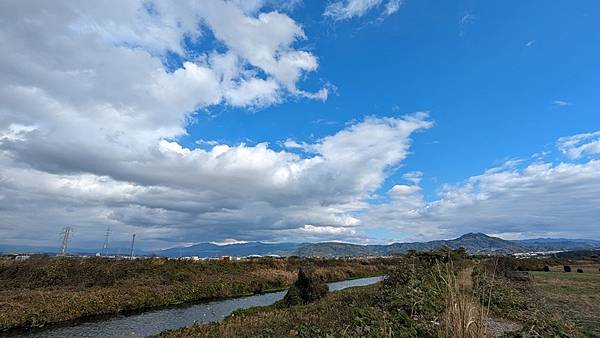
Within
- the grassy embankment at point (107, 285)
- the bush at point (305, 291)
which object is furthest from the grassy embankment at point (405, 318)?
the grassy embankment at point (107, 285)

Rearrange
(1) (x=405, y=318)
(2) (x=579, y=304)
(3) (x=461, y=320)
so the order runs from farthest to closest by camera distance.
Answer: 1. (2) (x=579, y=304)
2. (1) (x=405, y=318)
3. (3) (x=461, y=320)

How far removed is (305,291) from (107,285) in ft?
77.4

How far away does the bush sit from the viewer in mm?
32656

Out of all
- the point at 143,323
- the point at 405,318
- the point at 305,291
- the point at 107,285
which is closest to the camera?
the point at 405,318

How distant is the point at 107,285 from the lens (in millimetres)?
42344

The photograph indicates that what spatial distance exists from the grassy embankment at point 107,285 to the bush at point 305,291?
1511 centimetres

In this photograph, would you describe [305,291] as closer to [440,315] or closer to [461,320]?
[440,315]

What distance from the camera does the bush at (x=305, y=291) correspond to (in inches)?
1286

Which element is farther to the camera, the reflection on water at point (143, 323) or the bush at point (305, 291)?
the bush at point (305, 291)

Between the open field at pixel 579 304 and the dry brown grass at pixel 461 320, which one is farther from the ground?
the dry brown grass at pixel 461 320

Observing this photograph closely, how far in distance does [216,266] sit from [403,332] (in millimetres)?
Answer: 54012

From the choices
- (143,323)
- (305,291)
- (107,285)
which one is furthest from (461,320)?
(107,285)

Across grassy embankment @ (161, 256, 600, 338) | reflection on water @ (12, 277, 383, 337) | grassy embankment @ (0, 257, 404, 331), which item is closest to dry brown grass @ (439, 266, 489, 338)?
grassy embankment @ (161, 256, 600, 338)

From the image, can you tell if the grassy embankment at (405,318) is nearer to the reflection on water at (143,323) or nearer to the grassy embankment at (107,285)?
the reflection on water at (143,323)
